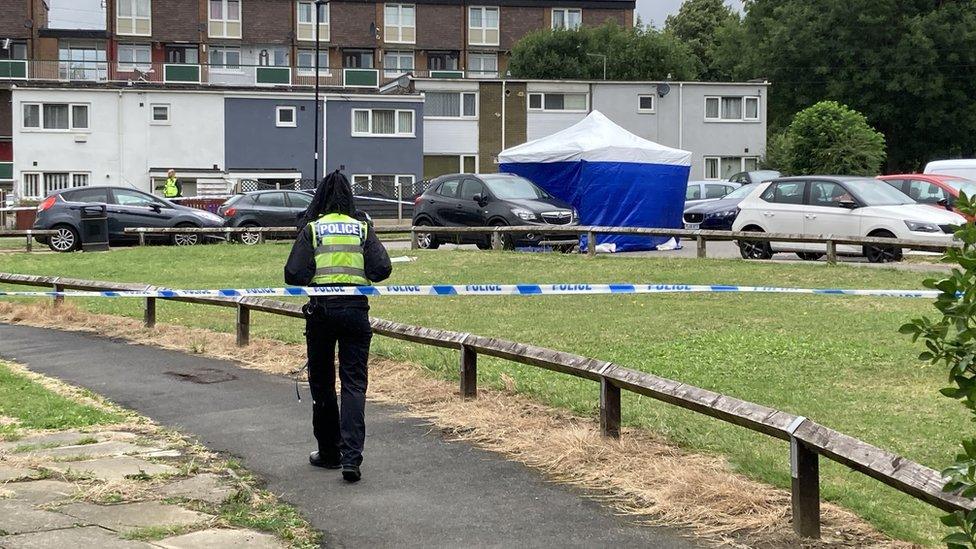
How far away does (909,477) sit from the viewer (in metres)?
5.33

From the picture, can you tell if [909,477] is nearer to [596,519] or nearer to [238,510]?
[596,519]

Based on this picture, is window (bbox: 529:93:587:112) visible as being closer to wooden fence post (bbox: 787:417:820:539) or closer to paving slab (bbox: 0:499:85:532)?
paving slab (bbox: 0:499:85:532)

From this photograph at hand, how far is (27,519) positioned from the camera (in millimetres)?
6312

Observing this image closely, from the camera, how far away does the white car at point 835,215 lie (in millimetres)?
20469

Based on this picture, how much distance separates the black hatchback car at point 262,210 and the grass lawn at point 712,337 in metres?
7.58

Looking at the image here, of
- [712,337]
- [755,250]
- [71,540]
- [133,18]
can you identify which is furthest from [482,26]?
[71,540]

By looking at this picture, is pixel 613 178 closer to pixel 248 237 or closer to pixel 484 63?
pixel 248 237

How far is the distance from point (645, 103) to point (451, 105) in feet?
29.0

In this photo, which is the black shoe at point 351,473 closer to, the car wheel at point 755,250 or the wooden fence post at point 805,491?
the wooden fence post at point 805,491

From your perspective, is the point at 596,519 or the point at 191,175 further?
the point at 191,175

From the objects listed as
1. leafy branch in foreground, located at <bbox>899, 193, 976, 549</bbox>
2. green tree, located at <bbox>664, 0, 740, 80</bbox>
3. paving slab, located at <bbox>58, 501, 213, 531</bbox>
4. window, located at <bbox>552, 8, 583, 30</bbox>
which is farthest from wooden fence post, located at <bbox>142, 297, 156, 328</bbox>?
green tree, located at <bbox>664, 0, 740, 80</bbox>

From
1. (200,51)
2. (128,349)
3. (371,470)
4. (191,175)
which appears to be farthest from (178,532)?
(200,51)

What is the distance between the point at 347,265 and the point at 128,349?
6362 millimetres

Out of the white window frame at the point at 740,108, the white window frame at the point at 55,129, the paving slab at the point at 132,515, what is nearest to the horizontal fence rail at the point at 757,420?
the paving slab at the point at 132,515
